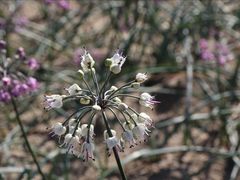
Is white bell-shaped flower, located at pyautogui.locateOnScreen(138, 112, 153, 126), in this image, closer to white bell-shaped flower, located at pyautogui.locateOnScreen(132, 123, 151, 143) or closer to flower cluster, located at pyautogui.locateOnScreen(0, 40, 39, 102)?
white bell-shaped flower, located at pyautogui.locateOnScreen(132, 123, 151, 143)

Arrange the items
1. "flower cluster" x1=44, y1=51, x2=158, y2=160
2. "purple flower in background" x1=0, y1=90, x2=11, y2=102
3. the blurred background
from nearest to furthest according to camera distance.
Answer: "flower cluster" x1=44, y1=51, x2=158, y2=160
"purple flower in background" x1=0, y1=90, x2=11, y2=102
the blurred background

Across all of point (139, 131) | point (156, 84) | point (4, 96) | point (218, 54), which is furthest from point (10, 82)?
point (156, 84)

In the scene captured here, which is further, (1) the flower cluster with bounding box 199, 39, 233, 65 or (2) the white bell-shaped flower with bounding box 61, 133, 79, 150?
(1) the flower cluster with bounding box 199, 39, 233, 65

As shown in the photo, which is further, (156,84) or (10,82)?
Answer: (156,84)

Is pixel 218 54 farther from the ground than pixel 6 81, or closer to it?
farther from the ground

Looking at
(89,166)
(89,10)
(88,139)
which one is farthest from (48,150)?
(88,139)

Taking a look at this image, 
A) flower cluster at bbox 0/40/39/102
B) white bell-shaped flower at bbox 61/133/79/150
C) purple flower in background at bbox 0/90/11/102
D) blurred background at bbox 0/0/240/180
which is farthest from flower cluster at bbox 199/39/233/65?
white bell-shaped flower at bbox 61/133/79/150

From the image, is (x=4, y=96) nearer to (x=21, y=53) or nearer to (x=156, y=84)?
(x=21, y=53)

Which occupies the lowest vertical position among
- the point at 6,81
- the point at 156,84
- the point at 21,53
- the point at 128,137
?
the point at 128,137

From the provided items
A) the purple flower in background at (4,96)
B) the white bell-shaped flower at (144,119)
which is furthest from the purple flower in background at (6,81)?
the white bell-shaped flower at (144,119)
